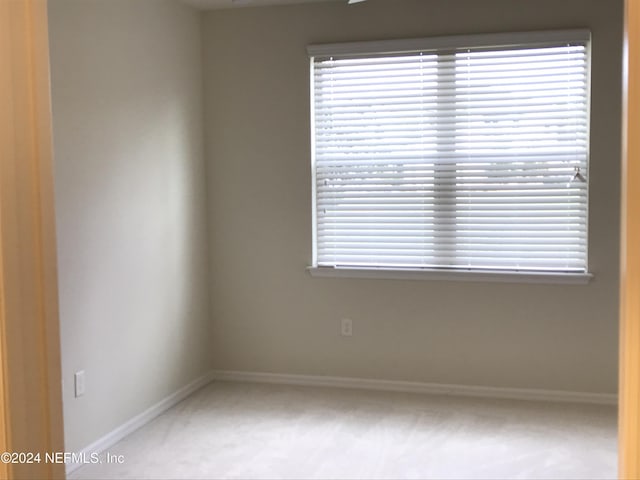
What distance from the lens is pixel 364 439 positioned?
3.40 meters

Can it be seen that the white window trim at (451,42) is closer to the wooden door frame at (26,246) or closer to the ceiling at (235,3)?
the ceiling at (235,3)

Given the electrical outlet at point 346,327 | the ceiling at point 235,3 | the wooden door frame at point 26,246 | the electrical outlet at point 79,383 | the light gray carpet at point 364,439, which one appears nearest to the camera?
the wooden door frame at point 26,246

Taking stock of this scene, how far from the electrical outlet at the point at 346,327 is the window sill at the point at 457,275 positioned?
299 millimetres

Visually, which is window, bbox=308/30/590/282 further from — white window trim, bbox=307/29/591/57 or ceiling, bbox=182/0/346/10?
ceiling, bbox=182/0/346/10

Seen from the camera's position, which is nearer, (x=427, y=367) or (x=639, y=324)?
(x=639, y=324)

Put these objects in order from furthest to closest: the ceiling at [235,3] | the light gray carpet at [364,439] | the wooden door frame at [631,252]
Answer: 1. the ceiling at [235,3]
2. the light gray carpet at [364,439]
3. the wooden door frame at [631,252]

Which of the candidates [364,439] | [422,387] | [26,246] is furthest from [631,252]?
[422,387]

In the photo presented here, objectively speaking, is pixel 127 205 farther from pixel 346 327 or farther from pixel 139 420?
pixel 346 327

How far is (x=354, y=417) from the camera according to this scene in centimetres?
374

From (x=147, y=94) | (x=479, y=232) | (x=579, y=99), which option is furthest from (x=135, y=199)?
(x=579, y=99)

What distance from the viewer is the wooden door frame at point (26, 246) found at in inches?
34.9

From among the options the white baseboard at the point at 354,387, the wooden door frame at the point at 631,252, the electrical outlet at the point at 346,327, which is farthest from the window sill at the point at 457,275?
the wooden door frame at the point at 631,252

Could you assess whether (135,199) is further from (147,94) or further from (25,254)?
(25,254)

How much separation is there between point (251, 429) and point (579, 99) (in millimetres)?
2661
